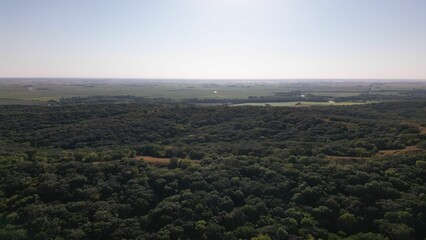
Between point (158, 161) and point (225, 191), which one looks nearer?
point (225, 191)

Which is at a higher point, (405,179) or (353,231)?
(405,179)

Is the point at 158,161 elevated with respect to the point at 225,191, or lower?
elevated

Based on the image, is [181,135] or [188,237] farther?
[181,135]

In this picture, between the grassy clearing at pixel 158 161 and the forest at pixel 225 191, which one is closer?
the forest at pixel 225 191

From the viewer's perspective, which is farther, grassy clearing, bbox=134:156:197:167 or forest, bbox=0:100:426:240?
grassy clearing, bbox=134:156:197:167

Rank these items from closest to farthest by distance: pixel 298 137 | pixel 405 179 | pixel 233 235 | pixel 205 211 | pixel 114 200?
1. pixel 233 235
2. pixel 205 211
3. pixel 114 200
4. pixel 405 179
5. pixel 298 137

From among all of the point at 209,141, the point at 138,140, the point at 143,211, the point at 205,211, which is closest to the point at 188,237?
the point at 205,211

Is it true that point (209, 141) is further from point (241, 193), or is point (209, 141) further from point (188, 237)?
point (188, 237)

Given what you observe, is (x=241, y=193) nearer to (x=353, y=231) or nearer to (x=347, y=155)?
(x=353, y=231)

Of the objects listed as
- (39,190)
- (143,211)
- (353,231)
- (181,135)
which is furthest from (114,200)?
(181,135)

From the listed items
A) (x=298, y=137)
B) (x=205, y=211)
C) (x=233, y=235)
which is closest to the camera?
(x=233, y=235)
